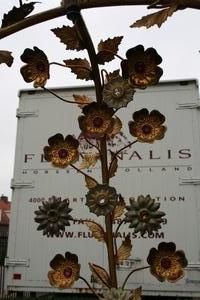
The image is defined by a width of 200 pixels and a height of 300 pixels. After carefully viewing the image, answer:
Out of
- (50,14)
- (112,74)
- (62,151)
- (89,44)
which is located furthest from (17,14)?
(62,151)

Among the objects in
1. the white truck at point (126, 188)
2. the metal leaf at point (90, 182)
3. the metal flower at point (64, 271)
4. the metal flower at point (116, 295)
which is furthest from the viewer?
the white truck at point (126, 188)

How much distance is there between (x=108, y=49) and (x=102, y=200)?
611 millimetres

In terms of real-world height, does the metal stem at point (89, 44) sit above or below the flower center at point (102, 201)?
above

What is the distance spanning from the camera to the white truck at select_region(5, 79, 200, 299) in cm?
674

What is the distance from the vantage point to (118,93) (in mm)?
1707

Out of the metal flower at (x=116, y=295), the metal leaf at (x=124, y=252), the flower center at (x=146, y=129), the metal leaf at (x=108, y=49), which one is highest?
the metal leaf at (x=108, y=49)

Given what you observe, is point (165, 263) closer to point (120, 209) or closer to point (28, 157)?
point (120, 209)

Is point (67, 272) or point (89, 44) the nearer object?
point (67, 272)

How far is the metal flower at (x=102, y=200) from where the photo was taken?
1582 millimetres

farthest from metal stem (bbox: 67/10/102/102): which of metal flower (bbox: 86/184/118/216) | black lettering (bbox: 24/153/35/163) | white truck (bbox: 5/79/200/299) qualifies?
black lettering (bbox: 24/153/35/163)

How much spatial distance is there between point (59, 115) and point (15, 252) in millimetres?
2296

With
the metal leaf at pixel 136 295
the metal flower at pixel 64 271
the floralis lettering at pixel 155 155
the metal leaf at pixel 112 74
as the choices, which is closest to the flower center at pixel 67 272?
the metal flower at pixel 64 271

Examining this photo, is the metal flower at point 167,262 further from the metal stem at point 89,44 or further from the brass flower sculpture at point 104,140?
the metal stem at point 89,44

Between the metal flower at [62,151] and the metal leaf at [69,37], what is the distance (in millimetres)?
352
